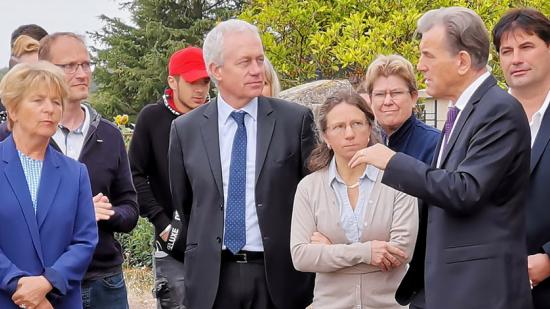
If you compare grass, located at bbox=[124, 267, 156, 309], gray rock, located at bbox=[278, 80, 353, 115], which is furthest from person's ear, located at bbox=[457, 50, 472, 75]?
grass, located at bbox=[124, 267, 156, 309]

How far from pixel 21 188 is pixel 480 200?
2128 millimetres

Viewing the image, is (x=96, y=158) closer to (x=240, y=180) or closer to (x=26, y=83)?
(x=26, y=83)

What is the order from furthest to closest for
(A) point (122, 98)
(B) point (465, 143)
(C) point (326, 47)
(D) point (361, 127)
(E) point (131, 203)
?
(A) point (122, 98)
(C) point (326, 47)
(E) point (131, 203)
(D) point (361, 127)
(B) point (465, 143)

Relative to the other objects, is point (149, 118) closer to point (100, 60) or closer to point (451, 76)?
point (451, 76)

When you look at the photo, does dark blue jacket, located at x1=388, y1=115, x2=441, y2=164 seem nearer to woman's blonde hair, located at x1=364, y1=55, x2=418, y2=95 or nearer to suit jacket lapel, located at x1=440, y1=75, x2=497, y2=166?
woman's blonde hair, located at x1=364, y1=55, x2=418, y2=95

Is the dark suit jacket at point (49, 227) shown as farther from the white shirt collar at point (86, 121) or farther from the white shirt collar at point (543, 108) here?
the white shirt collar at point (543, 108)

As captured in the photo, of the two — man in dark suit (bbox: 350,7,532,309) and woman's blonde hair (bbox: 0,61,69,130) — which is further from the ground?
woman's blonde hair (bbox: 0,61,69,130)

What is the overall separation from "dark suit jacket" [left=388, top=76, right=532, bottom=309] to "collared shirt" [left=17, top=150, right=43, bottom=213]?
5.61ft

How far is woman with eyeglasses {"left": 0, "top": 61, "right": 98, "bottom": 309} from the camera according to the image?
385 cm

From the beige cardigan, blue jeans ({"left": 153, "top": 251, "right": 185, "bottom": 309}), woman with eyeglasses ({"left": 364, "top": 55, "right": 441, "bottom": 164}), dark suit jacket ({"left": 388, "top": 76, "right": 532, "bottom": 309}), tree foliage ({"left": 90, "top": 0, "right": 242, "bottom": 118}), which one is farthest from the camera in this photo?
tree foliage ({"left": 90, "top": 0, "right": 242, "bottom": 118})

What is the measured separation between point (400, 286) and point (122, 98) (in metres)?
30.0

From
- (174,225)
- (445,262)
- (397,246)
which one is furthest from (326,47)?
(445,262)

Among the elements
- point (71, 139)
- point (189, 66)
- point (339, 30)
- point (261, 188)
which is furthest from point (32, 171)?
point (339, 30)

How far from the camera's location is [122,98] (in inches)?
1303
